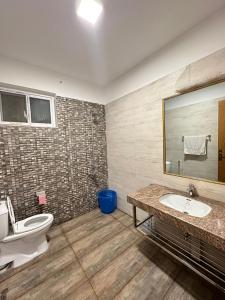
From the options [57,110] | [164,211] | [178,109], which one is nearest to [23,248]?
[164,211]

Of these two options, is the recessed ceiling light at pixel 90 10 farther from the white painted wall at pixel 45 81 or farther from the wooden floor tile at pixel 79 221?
the wooden floor tile at pixel 79 221

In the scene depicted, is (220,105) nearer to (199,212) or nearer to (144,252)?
(199,212)

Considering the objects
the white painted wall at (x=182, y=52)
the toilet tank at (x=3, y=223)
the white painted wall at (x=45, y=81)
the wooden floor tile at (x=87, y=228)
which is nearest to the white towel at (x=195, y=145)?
the white painted wall at (x=182, y=52)

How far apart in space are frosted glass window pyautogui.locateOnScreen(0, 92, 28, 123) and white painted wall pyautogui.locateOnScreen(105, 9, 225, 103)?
63.3 inches

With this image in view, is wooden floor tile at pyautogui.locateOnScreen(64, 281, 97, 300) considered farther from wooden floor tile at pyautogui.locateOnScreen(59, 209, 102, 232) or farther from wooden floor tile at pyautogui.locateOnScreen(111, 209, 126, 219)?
wooden floor tile at pyautogui.locateOnScreen(111, 209, 126, 219)

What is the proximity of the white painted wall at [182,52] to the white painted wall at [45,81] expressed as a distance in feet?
2.41

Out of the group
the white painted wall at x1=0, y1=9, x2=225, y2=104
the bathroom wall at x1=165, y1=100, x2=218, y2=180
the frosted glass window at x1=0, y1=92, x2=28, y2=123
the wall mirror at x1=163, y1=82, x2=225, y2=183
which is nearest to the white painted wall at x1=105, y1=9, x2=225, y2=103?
the white painted wall at x1=0, y1=9, x2=225, y2=104

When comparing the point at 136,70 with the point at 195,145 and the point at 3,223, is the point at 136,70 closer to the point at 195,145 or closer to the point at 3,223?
the point at 195,145

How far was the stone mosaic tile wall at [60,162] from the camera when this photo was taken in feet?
6.08

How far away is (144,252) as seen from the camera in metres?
1.66

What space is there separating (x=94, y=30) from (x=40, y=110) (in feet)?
4.44

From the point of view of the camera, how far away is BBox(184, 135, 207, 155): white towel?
1.50m

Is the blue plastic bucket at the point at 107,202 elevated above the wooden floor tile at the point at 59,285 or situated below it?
above

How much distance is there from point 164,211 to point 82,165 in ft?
5.41
